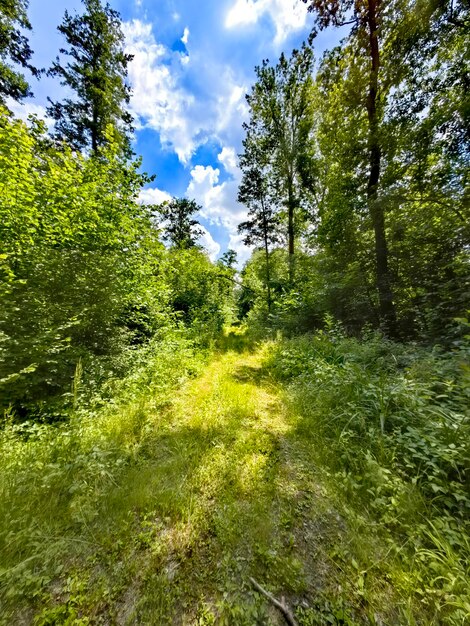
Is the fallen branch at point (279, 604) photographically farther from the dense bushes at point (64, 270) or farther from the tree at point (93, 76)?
the tree at point (93, 76)

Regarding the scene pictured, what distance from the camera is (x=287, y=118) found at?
36.5 feet

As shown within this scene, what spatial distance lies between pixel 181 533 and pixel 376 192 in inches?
309

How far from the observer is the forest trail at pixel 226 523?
134cm

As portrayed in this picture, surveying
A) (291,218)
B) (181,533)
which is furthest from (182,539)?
(291,218)

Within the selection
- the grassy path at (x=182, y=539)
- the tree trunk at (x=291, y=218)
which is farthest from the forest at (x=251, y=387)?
the tree trunk at (x=291, y=218)

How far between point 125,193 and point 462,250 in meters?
6.88

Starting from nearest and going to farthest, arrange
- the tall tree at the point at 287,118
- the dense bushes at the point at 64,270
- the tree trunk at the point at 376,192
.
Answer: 1. the dense bushes at the point at 64,270
2. the tree trunk at the point at 376,192
3. the tall tree at the point at 287,118

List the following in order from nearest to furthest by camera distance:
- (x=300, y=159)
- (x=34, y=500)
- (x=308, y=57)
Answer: (x=34, y=500) < (x=308, y=57) < (x=300, y=159)

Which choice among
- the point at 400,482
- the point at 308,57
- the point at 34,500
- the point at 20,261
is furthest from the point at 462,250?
the point at 308,57

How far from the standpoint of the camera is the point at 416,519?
1620 millimetres

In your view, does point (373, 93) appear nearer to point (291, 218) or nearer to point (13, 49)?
point (291, 218)

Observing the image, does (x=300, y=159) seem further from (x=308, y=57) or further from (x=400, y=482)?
(x=400, y=482)

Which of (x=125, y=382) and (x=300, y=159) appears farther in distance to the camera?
(x=300, y=159)

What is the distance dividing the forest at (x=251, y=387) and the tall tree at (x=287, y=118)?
3455 millimetres
